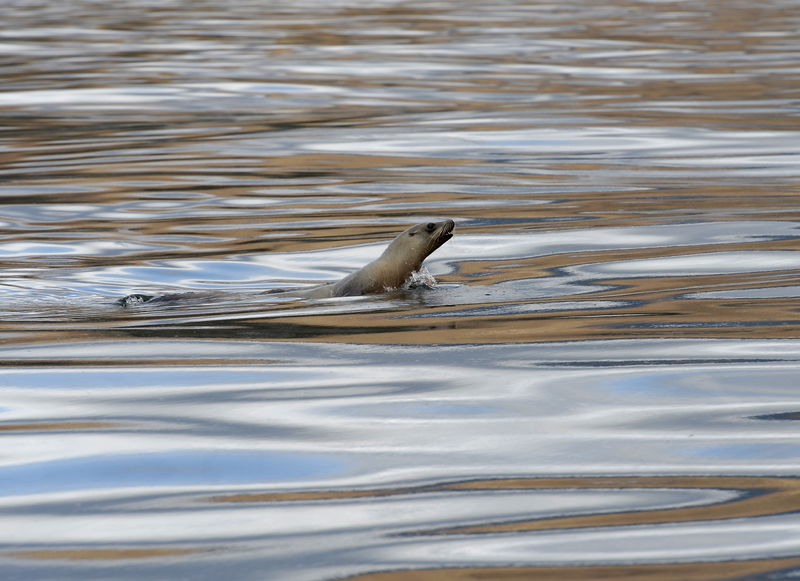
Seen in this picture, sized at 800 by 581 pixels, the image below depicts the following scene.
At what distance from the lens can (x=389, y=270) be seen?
7.34 metres

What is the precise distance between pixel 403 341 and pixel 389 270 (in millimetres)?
1632

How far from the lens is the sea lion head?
7.51 meters

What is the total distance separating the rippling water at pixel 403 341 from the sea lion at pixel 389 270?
22cm

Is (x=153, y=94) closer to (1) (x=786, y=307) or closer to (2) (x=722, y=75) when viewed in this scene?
(2) (x=722, y=75)

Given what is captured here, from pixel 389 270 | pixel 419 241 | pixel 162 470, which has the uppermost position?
pixel 419 241

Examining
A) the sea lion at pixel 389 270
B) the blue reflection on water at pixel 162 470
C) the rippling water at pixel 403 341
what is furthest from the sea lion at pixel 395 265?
the blue reflection on water at pixel 162 470

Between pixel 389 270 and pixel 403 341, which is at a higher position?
pixel 389 270

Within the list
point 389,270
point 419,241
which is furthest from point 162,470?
point 419,241

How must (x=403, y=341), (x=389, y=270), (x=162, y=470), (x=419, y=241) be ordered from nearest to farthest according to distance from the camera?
(x=162, y=470) → (x=403, y=341) → (x=389, y=270) → (x=419, y=241)

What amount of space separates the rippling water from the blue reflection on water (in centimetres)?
1

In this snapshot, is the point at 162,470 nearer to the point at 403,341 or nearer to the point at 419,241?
the point at 403,341

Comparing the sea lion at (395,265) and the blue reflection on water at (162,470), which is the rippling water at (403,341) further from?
the sea lion at (395,265)

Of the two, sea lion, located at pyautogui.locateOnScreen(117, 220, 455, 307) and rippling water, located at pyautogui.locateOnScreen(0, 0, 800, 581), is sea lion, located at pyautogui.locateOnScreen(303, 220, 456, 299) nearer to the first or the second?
sea lion, located at pyautogui.locateOnScreen(117, 220, 455, 307)

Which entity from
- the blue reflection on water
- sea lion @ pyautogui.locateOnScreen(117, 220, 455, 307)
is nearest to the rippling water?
the blue reflection on water
